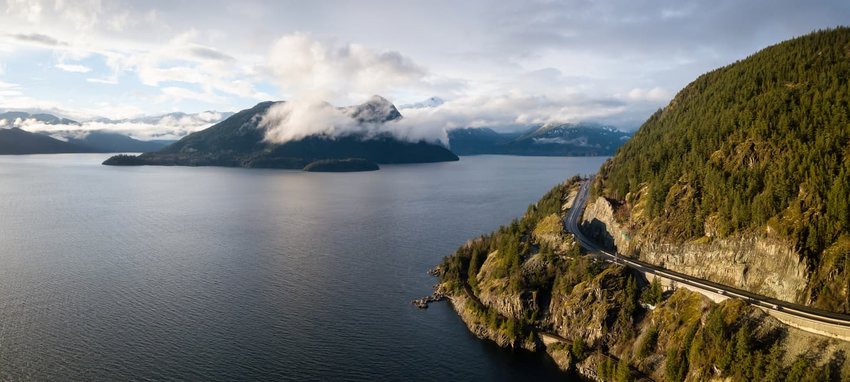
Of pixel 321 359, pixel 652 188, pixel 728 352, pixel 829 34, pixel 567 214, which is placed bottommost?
pixel 321 359

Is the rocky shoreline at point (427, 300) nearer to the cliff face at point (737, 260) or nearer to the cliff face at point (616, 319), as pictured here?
the cliff face at point (616, 319)

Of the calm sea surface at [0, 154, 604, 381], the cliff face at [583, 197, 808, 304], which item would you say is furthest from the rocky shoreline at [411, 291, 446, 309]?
the cliff face at [583, 197, 808, 304]

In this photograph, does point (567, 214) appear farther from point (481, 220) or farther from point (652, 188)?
point (481, 220)

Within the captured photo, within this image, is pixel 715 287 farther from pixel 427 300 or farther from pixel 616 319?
pixel 427 300

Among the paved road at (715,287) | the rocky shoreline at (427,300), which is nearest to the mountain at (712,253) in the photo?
the paved road at (715,287)

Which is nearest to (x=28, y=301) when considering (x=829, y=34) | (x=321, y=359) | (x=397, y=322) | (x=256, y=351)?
(x=256, y=351)
